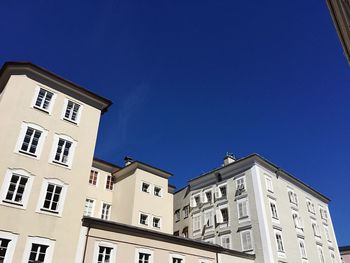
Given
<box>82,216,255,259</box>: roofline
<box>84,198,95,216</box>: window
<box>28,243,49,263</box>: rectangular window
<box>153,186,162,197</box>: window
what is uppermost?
<box>153,186,162,197</box>: window

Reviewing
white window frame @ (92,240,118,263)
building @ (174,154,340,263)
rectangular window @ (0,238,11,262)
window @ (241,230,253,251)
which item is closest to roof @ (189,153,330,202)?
building @ (174,154,340,263)

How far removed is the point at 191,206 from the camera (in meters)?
42.8

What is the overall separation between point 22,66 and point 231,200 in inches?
1090

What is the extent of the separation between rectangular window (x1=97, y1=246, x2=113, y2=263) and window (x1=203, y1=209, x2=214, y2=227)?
19.8 metres

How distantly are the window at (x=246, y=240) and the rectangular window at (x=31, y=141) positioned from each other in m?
24.7

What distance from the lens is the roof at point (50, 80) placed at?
2303 centimetres

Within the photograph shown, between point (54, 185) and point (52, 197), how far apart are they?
2.82 feet

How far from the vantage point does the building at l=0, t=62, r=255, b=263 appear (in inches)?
748

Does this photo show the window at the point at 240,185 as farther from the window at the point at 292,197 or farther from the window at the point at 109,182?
the window at the point at 109,182

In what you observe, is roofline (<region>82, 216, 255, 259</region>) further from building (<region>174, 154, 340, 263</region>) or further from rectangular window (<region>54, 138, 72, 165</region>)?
building (<region>174, 154, 340, 263</region>)

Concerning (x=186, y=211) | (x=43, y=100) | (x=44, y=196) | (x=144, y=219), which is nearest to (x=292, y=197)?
(x=186, y=211)

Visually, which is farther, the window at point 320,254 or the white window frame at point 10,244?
the window at point 320,254

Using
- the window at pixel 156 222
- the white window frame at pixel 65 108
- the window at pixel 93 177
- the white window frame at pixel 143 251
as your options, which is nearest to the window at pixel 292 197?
the window at pixel 156 222

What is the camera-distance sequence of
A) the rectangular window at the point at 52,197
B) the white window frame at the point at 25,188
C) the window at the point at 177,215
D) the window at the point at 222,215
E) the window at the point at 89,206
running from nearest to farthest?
the white window frame at the point at 25,188, the rectangular window at the point at 52,197, the window at the point at 89,206, the window at the point at 222,215, the window at the point at 177,215
